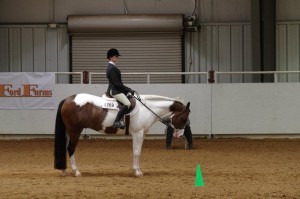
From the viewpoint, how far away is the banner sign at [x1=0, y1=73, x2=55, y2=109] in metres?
19.2

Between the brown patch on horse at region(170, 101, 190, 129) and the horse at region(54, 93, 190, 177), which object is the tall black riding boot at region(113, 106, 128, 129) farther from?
the brown patch on horse at region(170, 101, 190, 129)

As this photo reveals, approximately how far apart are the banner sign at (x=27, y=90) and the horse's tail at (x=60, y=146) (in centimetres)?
803

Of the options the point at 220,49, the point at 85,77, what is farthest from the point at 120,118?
the point at 220,49

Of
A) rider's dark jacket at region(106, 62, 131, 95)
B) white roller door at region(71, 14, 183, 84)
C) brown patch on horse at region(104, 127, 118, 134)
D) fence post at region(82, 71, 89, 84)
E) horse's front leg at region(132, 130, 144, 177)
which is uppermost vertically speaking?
white roller door at region(71, 14, 183, 84)

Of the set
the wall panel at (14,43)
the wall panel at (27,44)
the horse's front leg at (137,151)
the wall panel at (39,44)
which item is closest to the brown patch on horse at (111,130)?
the horse's front leg at (137,151)

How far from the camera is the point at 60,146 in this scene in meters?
11.1

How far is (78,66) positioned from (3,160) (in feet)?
32.1

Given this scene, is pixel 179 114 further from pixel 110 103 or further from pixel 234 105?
pixel 234 105

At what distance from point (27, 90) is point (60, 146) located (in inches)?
331

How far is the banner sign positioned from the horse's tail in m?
8.03

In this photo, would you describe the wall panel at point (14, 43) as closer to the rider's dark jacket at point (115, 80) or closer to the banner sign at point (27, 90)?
the banner sign at point (27, 90)

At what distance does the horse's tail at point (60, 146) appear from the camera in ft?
36.3

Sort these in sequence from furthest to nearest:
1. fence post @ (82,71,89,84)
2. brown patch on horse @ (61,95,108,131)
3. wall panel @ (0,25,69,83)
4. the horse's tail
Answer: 1. wall panel @ (0,25,69,83)
2. fence post @ (82,71,89,84)
3. brown patch on horse @ (61,95,108,131)
4. the horse's tail

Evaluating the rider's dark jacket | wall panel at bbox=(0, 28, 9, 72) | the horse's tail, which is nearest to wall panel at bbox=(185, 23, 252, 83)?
wall panel at bbox=(0, 28, 9, 72)
